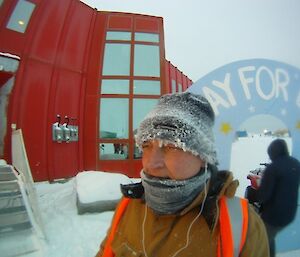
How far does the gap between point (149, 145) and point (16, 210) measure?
4370 mm

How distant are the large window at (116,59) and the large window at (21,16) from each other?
2.54 m

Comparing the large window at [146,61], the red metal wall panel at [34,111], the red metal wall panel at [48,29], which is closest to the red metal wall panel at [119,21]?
the large window at [146,61]

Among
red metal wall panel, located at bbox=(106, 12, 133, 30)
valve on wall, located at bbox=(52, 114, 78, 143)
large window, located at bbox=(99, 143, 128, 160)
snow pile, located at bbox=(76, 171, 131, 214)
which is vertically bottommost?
snow pile, located at bbox=(76, 171, 131, 214)

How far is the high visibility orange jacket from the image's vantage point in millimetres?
975

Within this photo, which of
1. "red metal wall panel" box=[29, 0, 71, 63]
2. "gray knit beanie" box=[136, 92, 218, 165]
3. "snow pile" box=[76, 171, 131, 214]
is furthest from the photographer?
"red metal wall panel" box=[29, 0, 71, 63]

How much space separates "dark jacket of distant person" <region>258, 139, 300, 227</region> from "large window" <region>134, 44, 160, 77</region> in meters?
7.79

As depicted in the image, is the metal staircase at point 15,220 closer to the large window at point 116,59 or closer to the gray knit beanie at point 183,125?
the gray knit beanie at point 183,125

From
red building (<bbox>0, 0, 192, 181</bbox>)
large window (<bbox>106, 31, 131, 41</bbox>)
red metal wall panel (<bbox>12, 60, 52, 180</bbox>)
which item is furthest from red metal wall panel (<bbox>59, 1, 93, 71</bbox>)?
red metal wall panel (<bbox>12, 60, 52, 180</bbox>)

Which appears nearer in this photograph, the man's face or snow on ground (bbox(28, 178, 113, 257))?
the man's face

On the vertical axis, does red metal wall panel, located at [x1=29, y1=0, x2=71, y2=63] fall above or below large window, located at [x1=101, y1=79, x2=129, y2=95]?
above

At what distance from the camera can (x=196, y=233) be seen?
1.04m

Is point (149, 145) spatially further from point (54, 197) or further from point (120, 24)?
point (120, 24)

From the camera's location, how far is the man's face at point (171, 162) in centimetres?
106

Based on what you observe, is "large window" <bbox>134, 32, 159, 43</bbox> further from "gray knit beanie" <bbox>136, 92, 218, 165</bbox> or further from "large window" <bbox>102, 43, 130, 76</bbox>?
"gray knit beanie" <bbox>136, 92, 218, 165</bbox>
